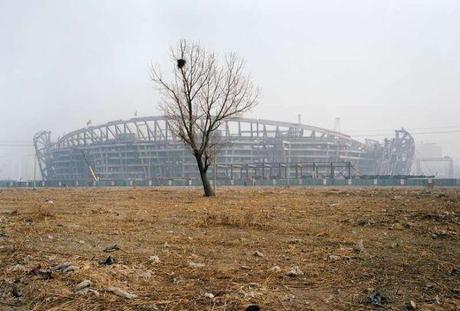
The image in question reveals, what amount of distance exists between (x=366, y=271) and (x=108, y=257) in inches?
127

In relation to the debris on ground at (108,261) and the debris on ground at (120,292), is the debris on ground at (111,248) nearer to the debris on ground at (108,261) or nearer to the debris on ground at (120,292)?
the debris on ground at (108,261)

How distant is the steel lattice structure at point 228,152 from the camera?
109 meters

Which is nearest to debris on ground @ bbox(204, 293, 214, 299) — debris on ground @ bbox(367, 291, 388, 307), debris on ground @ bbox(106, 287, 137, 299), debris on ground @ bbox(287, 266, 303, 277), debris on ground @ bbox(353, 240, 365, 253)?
debris on ground @ bbox(106, 287, 137, 299)

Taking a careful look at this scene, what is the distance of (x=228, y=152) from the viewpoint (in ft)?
356

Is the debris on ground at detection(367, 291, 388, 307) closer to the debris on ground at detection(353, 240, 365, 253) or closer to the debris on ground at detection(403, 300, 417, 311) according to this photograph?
the debris on ground at detection(403, 300, 417, 311)

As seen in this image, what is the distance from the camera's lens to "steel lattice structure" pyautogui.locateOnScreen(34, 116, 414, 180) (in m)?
109

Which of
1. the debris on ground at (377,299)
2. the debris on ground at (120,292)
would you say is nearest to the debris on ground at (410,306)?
the debris on ground at (377,299)

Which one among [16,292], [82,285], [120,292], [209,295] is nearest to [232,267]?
[209,295]

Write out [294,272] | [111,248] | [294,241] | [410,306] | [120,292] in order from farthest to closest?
[294,241]
[111,248]
[294,272]
[120,292]
[410,306]

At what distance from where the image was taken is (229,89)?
2353 cm

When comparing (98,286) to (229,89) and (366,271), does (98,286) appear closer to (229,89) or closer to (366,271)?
(366,271)

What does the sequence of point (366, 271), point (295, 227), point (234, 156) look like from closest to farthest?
point (366, 271), point (295, 227), point (234, 156)

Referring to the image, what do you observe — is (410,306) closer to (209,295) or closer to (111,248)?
(209,295)

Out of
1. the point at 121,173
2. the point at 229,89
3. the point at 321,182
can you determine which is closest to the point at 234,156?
the point at 121,173
